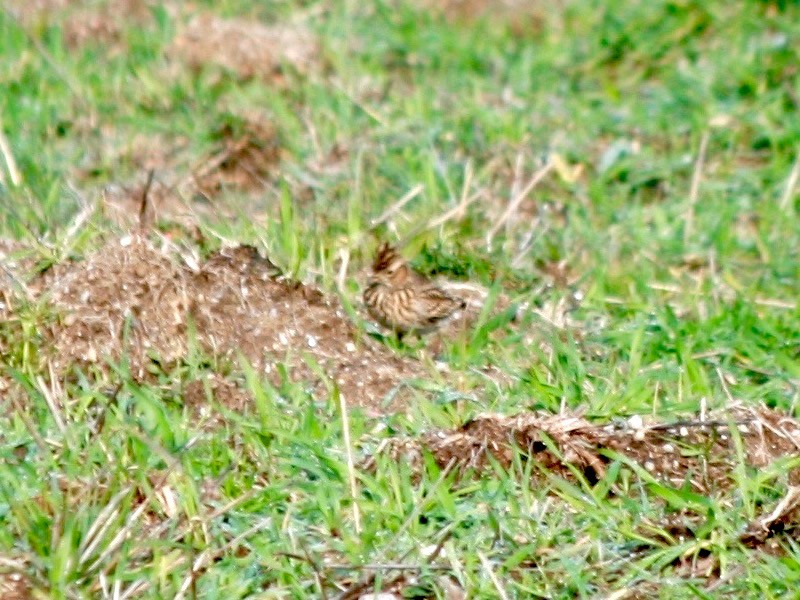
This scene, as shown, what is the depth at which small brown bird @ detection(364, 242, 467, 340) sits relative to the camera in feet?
16.3

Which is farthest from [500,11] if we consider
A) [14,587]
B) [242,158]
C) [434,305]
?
[14,587]

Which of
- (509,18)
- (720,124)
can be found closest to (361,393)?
(720,124)

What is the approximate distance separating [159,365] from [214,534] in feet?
2.91

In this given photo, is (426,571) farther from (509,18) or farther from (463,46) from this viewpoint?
(509,18)

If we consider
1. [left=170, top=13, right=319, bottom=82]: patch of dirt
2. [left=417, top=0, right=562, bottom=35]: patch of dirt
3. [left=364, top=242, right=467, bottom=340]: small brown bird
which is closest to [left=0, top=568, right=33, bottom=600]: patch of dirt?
[left=364, top=242, right=467, bottom=340]: small brown bird

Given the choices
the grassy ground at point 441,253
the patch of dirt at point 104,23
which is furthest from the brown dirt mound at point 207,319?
the patch of dirt at point 104,23

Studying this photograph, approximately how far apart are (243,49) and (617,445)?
11.6ft

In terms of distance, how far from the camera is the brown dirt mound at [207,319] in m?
4.71

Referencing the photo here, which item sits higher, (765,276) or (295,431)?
(295,431)

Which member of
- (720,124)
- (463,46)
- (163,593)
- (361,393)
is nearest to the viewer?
(163,593)

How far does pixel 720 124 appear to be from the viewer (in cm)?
694

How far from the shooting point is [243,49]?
7.27 metres

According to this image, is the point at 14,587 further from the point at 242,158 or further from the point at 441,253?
the point at 242,158

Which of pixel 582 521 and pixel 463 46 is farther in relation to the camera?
pixel 463 46
